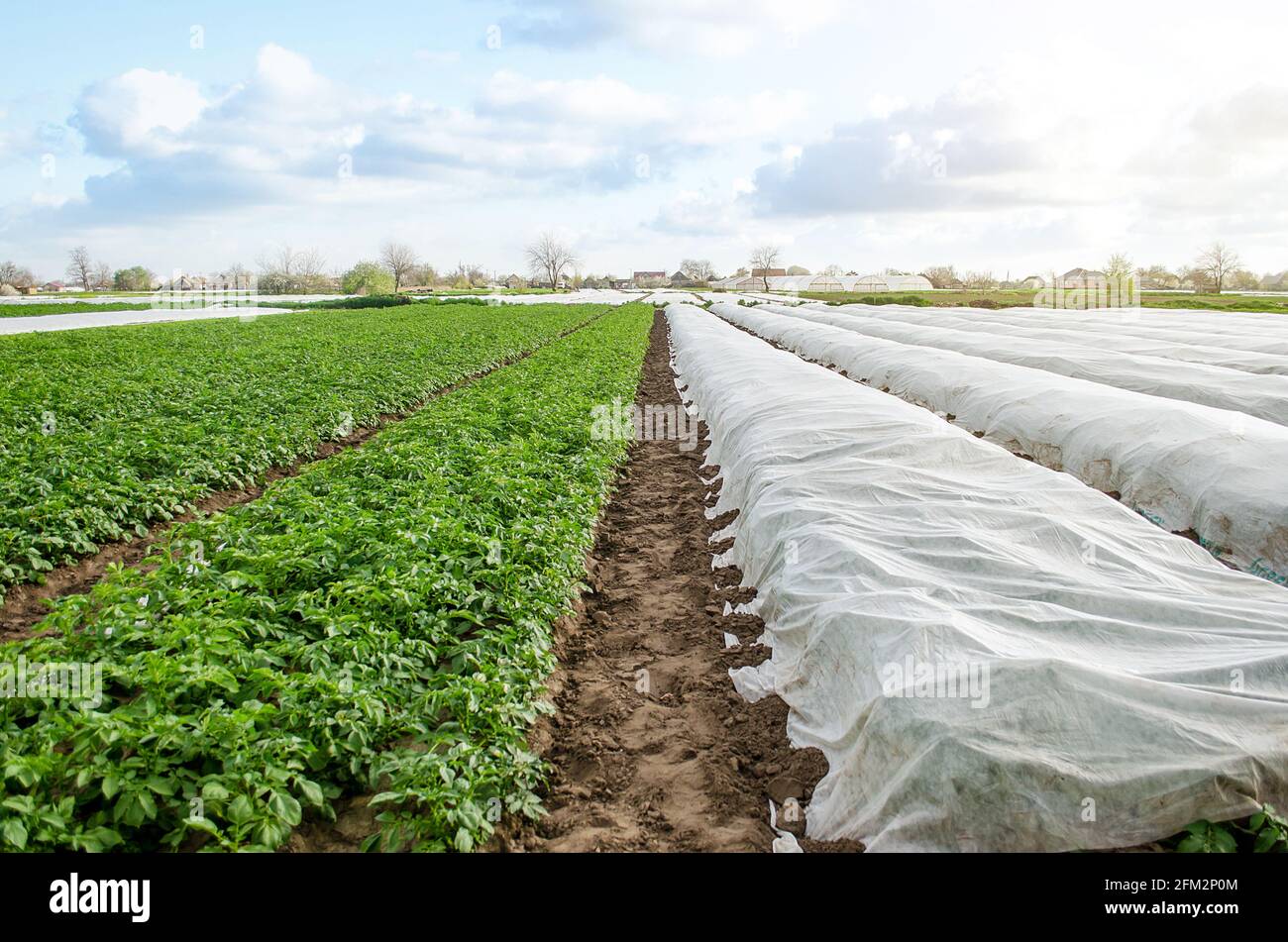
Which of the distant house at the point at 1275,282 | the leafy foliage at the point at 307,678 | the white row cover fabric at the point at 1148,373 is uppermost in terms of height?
the distant house at the point at 1275,282

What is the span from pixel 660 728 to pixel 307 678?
6.28 ft

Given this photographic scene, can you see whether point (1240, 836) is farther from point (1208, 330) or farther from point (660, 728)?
point (1208, 330)

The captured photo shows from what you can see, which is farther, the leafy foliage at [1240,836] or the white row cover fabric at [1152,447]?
the white row cover fabric at [1152,447]

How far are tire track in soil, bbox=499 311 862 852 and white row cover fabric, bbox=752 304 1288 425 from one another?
726 cm

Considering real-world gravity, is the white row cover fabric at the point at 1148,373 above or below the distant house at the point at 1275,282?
below

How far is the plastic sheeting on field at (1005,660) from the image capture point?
2836mm

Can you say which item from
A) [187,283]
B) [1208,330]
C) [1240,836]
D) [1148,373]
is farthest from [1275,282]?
[187,283]

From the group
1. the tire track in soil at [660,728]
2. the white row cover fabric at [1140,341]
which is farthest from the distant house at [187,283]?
the tire track in soil at [660,728]

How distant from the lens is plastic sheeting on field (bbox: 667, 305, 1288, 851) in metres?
2.84

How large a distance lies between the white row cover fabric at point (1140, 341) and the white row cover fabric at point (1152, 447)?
346cm

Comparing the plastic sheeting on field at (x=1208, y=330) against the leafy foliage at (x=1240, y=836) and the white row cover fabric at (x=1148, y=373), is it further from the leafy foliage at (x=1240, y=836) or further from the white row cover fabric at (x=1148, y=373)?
the leafy foliage at (x=1240, y=836)

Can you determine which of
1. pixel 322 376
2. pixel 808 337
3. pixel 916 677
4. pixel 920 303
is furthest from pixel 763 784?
pixel 920 303

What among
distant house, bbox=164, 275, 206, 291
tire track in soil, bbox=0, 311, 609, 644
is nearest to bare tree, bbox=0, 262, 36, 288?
distant house, bbox=164, 275, 206, 291

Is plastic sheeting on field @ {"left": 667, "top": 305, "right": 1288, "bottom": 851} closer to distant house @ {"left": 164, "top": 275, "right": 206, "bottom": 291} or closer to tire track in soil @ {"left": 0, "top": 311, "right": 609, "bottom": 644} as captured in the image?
tire track in soil @ {"left": 0, "top": 311, "right": 609, "bottom": 644}
